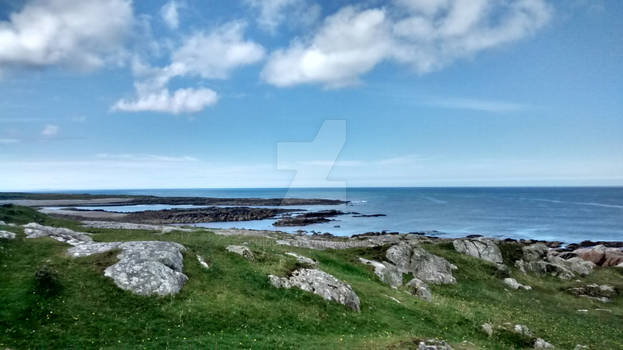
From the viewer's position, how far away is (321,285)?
94.9 ft

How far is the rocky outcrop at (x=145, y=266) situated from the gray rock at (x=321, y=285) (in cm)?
764

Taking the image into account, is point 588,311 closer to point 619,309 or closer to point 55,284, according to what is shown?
point 619,309

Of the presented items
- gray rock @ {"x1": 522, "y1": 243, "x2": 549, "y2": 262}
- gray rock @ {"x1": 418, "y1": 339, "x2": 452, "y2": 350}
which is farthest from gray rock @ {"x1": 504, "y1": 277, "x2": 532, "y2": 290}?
gray rock @ {"x1": 418, "y1": 339, "x2": 452, "y2": 350}

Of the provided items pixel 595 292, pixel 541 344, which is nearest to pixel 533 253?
pixel 595 292

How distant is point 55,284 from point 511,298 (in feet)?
152

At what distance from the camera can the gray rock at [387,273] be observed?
3984cm

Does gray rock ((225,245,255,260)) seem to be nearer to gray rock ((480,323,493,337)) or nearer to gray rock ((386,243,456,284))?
gray rock ((480,323,493,337))

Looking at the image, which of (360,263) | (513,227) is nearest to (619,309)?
(360,263)

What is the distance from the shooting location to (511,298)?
141 feet

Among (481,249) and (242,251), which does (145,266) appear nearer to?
(242,251)

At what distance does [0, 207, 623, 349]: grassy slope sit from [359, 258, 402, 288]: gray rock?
8.39 ft

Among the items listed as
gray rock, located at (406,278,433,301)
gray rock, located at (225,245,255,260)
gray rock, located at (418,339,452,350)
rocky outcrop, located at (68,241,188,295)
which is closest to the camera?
gray rock, located at (418,339,452,350)

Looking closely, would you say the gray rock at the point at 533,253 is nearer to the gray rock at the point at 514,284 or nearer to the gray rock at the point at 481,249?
the gray rock at the point at 481,249

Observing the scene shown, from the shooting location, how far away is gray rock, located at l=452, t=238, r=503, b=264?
5769 cm
